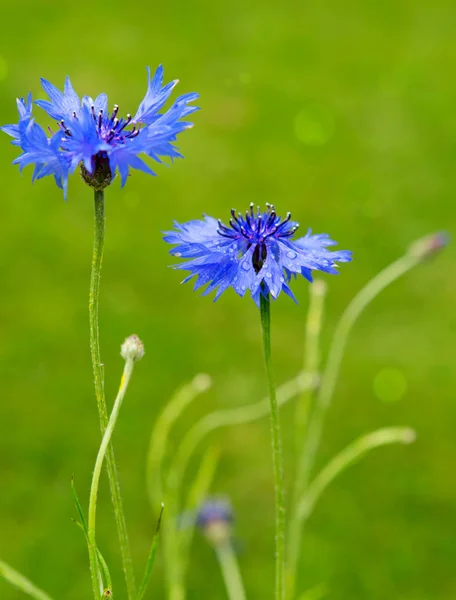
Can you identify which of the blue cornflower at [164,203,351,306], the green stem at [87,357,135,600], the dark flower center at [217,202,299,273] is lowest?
the green stem at [87,357,135,600]

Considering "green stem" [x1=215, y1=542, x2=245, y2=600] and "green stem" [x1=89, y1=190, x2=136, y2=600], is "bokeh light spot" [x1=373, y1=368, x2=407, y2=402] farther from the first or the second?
"green stem" [x1=89, y1=190, x2=136, y2=600]

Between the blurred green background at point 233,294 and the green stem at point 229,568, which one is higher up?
the blurred green background at point 233,294

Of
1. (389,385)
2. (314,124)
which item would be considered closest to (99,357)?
(389,385)

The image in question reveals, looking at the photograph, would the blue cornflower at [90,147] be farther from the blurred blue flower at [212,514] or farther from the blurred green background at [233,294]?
the blurred green background at [233,294]

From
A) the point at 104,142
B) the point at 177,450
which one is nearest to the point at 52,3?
the point at 177,450

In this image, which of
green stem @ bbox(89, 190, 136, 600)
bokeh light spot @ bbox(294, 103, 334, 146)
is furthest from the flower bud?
bokeh light spot @ bbox(294, 103, 334, 146)

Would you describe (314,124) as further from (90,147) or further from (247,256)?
(90,147)

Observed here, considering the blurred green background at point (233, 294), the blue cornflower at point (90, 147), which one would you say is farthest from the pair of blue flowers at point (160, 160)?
the blurred green background at point (233, 294)

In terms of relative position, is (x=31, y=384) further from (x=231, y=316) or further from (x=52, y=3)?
(x=52, y=3)
